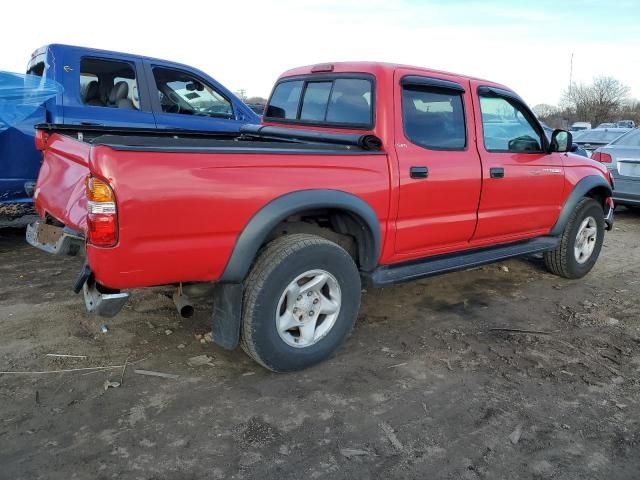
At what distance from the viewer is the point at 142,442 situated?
2.52 metres

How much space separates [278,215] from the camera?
293 centimetres

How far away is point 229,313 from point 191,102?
4213mm

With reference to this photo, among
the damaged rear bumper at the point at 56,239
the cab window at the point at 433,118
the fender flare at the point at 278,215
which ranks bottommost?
the damaged rear bumper at the point at 56,239

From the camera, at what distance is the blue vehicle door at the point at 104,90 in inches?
219

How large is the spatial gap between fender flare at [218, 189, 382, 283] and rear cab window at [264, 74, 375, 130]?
0.67 m

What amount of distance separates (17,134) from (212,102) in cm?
233

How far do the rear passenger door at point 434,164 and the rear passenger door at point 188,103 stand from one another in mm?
3077

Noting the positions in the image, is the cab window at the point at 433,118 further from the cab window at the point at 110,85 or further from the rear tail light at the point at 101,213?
the cab window at the point at 110,85

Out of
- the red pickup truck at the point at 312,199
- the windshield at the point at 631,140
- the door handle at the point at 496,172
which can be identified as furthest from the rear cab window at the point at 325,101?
the windshield at the point at 631,140

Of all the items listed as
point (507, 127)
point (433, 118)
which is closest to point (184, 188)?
point (433, 118)

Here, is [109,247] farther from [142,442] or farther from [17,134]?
[17,134]

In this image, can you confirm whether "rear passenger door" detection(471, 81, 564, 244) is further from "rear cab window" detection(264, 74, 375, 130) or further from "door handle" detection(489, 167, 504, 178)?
"rear cab window" detection(264, 74, 375, 130)

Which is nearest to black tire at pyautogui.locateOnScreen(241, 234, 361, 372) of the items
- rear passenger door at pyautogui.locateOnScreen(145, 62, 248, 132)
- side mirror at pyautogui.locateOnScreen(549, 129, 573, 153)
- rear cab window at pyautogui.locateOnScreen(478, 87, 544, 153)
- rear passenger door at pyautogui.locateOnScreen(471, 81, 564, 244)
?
rear passenger door at pyautogui.locateOnScreen(471, 81, 564, 244)

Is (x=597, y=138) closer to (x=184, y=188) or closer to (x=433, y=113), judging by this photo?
(x=433, y=113)
